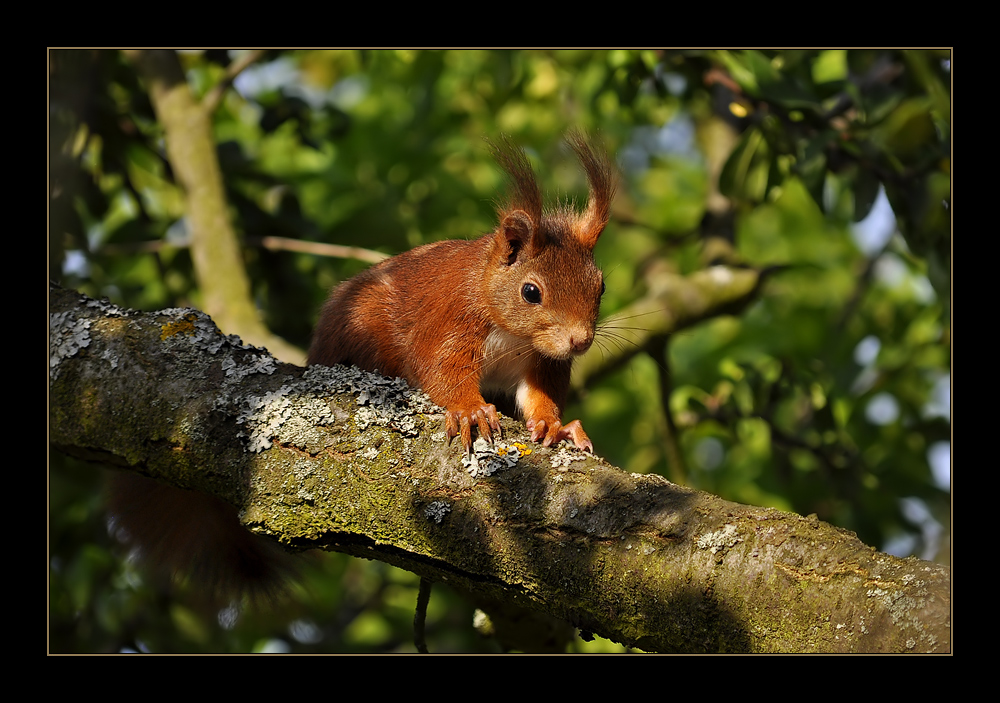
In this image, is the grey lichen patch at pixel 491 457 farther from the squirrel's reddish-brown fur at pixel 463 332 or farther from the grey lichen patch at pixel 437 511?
the squirrel's reddish-brown fur at pixel 463 332

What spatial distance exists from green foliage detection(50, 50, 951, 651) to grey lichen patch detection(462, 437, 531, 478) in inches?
63.2

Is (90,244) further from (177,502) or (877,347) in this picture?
(877,347)

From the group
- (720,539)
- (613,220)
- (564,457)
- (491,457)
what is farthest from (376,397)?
(613,220)

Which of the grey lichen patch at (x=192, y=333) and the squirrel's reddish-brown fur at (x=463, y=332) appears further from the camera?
the squirrel's reddish-brown fur at (x=463, y=332)

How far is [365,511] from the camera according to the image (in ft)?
6.04

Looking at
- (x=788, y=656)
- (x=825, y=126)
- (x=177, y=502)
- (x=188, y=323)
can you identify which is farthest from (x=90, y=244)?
(x=788, y=656)

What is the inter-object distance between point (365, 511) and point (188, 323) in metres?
0.79

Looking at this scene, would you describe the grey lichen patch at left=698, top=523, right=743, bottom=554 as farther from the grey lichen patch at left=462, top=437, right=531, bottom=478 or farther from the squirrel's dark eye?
the squirrel's dark eye

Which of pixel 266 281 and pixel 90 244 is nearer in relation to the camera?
pixel 90 244

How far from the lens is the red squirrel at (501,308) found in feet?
9.06

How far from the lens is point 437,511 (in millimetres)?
1787

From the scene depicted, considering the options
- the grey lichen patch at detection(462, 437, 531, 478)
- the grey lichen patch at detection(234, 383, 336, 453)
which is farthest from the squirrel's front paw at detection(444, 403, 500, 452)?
the grey lichen patch at detection(234, 383, 336, 453)

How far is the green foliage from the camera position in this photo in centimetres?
318

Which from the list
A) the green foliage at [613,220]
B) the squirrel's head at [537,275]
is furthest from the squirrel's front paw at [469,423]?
the green foliage at [613,220]
